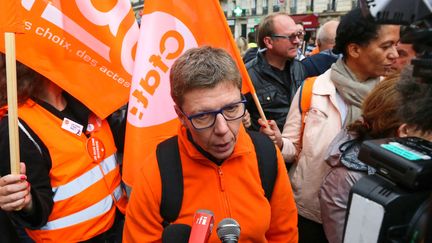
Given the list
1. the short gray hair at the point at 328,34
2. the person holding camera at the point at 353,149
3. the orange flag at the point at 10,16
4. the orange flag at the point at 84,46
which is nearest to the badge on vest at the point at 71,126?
the orange flag at the point at 84,46

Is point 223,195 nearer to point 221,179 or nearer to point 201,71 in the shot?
point 221,179

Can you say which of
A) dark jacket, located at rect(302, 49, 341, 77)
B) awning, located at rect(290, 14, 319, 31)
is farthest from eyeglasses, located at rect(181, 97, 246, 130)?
awning, located at rect(290, 14, 319, 31)

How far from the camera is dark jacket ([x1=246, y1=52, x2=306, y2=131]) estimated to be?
3145 millimetres

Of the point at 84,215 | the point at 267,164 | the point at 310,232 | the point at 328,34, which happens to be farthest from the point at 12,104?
the point at 328,34

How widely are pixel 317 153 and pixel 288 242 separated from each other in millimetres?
559

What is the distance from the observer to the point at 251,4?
43719 mm

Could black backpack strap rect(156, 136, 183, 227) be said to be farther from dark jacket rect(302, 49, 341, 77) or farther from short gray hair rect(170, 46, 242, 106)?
dark jacket rect(302, 49, 341, 77)

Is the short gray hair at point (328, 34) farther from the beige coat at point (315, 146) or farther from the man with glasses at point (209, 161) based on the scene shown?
the man with glasses at point (209, 161)

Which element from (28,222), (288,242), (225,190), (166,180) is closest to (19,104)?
(28,222)

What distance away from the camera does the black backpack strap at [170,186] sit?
1.52 m

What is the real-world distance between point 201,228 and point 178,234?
0.94 ft

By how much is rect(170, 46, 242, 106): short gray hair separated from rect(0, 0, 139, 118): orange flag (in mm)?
779

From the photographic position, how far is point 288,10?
39.9 meters

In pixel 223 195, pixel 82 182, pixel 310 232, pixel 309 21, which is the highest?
pixel 223 195
